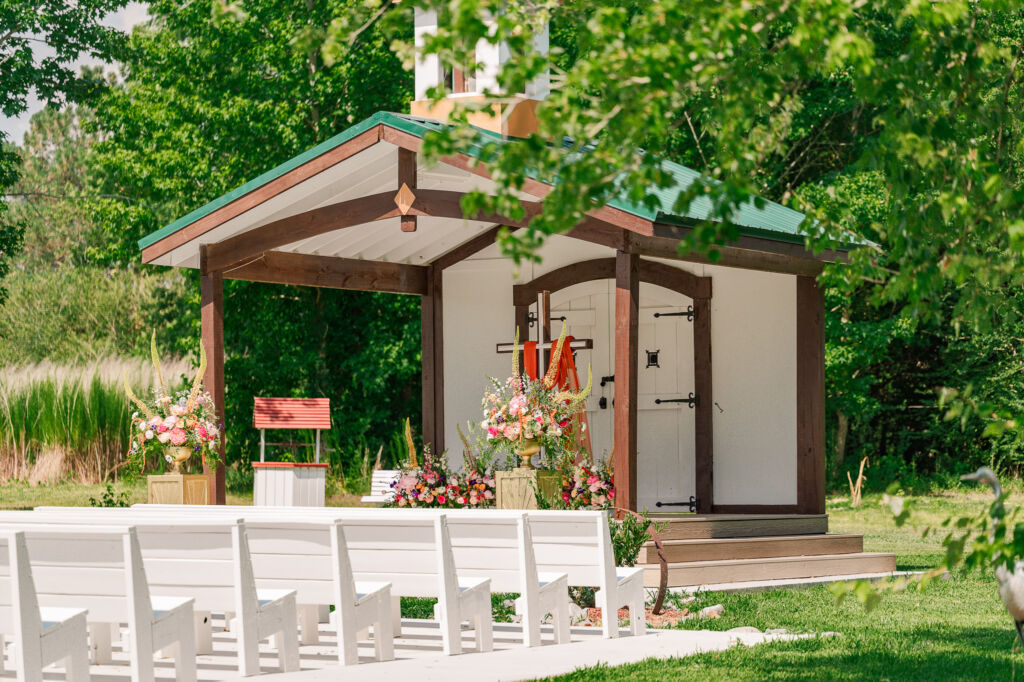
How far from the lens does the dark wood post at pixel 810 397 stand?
12.1 m

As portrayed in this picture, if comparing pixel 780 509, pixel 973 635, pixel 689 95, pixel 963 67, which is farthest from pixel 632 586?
pixel 780 509

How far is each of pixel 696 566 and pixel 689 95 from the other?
19.9ft

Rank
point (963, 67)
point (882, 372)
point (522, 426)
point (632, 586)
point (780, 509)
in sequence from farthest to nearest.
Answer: point (882, 372), point (780, 509), point (522, 426), point (632, 586), point (963, 67)

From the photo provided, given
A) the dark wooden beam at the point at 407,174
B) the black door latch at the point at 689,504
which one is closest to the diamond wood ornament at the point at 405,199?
the dark wooden beam at the point at 407,174

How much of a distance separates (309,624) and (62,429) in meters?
14.7

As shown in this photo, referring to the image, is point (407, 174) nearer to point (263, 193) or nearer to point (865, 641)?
point (263, 193)

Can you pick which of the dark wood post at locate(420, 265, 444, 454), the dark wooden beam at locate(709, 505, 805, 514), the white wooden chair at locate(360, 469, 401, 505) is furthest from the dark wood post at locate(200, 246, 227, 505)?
the dark wooden beam at locate(709, 505, 805, 514)

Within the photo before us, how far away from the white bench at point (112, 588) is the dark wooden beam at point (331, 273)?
6.24 m

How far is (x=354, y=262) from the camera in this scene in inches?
520

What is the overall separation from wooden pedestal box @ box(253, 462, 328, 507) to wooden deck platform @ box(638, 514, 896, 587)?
4.39m

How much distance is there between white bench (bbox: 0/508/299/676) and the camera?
6188 millimetres

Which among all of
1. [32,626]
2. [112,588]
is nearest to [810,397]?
[112,588]

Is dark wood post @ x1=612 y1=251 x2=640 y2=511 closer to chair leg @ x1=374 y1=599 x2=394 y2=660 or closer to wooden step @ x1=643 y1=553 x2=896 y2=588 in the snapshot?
wooden step @ x1=643 y1=553 x2=896 y2=588

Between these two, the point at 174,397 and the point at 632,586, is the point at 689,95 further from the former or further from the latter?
the point at 174,397
